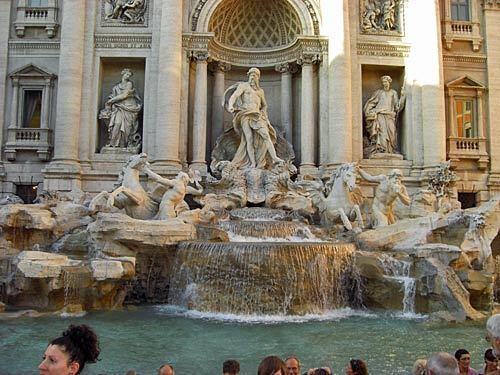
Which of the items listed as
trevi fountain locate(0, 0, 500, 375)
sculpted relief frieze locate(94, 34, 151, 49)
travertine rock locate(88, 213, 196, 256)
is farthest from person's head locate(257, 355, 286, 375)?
sculpted relief frieze locate(94, 34, 151, 49)

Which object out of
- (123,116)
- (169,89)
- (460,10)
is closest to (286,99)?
(169,89)

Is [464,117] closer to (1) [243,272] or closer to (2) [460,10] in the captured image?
(2) [460,10]

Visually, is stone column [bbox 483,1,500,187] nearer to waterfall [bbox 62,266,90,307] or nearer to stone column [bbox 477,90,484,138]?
stone column [bbox 477,90,484,138]

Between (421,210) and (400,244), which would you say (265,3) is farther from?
(400,244)

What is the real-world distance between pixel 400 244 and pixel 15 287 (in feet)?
28.6

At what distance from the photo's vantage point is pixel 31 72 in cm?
1920

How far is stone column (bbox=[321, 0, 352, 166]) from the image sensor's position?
18.3 metres

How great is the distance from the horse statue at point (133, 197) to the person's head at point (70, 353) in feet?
38.3

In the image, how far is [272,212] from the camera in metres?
15.7

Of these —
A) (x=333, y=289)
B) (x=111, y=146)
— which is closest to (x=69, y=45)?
(x=111, y=146)

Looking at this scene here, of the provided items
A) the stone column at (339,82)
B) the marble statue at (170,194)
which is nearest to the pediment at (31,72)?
the marble statue at (170,194)

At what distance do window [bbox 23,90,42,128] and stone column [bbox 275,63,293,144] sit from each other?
29.1 feet

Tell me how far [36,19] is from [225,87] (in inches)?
285

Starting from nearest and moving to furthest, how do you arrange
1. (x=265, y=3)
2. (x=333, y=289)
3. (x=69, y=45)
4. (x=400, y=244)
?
1. (x=333, y=289)
2. (x=400, y=244)
3. (x=69, y=45)
4. (x=265, y=3)
